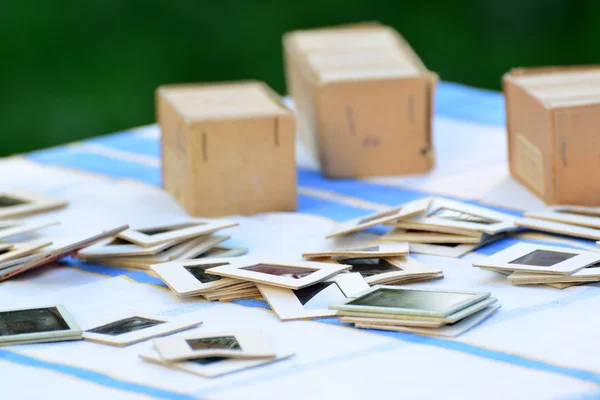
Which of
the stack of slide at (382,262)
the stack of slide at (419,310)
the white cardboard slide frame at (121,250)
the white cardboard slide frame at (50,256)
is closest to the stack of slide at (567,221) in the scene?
the stack of slide at (382,262)

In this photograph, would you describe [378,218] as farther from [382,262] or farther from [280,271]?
[280,271]

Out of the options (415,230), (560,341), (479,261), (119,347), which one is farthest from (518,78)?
(119,347)

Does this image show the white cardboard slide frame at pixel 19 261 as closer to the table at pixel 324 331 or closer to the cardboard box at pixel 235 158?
the table at pixel 324 331

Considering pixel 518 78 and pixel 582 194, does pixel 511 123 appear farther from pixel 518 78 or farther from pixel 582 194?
pixel 582 194

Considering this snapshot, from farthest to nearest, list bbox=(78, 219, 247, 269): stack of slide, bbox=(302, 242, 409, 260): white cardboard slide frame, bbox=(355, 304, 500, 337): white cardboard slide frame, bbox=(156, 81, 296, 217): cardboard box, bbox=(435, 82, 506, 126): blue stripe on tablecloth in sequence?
bbox=(435, 82, 506, 126): blue stripe on tablecloth → bbox=(156, 81, 296, 217): cardboard box → bbox=(78, 219, 247, 269): stack of slide → bbox=(302, 242, 409, 260): white cardboard slide frame → bbox=(355, 304, 500, 337): white cardboard slide frame

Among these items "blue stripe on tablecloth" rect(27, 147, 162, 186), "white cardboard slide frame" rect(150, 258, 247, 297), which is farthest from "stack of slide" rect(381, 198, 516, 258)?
"blue stripe on tablecloth" rect(27, 147, 162, 186)

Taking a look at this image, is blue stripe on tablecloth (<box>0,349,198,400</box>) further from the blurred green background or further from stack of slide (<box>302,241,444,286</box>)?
the blurred green background
